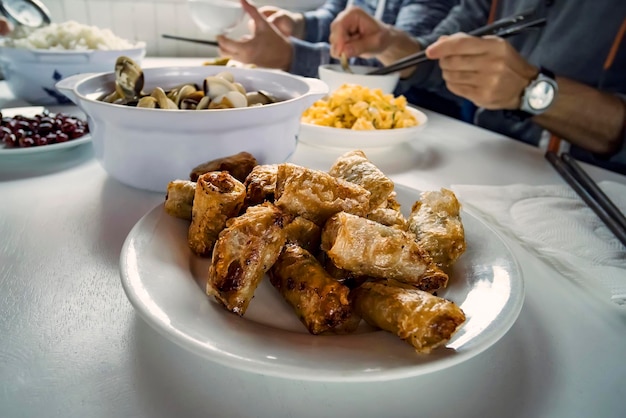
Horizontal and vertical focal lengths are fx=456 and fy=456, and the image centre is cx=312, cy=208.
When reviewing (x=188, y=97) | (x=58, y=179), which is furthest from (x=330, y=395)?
(x=58, y=179)

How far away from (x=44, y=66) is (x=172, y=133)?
71 cm

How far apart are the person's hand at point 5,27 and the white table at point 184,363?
100cm

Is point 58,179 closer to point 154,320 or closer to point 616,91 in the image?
point 154,320

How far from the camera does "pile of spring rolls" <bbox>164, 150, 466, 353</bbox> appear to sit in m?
0.44

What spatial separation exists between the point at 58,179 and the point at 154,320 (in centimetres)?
60

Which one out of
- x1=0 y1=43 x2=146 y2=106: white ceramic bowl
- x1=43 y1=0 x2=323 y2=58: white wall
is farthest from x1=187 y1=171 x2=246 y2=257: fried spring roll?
x1=43 y1=0 x2=323 y2=58: white wall

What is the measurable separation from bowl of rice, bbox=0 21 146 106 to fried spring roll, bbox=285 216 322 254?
933mm

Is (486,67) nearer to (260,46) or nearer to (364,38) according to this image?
(364,38)

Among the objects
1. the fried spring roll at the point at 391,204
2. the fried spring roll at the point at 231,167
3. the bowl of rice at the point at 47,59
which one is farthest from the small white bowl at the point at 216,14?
the fried spring roll at the point at 391,204

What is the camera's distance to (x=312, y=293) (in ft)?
1.47

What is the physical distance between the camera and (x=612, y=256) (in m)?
0.66

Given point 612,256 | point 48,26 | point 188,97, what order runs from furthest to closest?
point 48,26 < point 188,97 < point 612,256

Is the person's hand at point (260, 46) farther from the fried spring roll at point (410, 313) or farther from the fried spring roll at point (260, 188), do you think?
the fried spring roll at point (410, 313)

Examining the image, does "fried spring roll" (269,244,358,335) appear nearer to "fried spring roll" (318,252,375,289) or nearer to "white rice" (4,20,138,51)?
"fried spring roll" (318,252,375,289)
